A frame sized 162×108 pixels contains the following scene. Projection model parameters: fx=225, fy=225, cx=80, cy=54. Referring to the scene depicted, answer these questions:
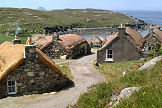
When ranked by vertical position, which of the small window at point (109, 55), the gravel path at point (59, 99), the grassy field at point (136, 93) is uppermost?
the grassy field at point (136, 93)

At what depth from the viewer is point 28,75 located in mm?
14969

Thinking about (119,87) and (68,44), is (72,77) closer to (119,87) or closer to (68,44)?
(119,87)

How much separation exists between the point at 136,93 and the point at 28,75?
920cm

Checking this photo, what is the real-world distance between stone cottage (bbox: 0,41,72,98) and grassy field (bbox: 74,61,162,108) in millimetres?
5833

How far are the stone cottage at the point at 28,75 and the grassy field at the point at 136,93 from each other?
5833 mm

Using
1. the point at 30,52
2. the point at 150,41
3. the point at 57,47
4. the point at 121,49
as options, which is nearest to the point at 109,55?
the point at 121,49

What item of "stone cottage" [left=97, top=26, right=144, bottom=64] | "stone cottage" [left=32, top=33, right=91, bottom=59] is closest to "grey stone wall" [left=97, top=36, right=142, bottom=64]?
"stone cottage" [left=97, top=26, right=144, bottom=64]

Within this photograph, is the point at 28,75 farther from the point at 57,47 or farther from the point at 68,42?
the point at 68,42

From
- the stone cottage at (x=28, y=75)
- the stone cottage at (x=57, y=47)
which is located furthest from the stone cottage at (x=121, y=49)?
the stone cottage at (x=28, y=75)

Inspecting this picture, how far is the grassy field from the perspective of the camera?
651cm

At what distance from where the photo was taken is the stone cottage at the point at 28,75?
1459 centimetres

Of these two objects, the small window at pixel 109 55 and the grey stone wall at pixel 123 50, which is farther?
the small window at pixel 109 55

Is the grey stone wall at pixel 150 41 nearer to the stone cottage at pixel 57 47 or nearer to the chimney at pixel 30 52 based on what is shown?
the stone cottage at pixel 57 47

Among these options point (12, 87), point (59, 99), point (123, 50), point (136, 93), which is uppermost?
point (136, 93)
